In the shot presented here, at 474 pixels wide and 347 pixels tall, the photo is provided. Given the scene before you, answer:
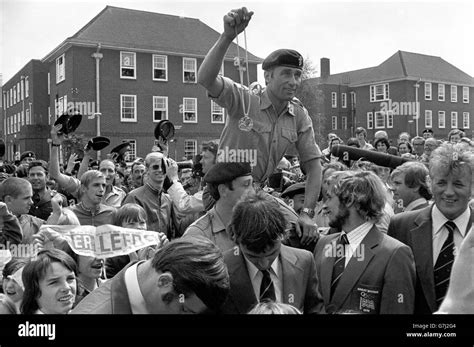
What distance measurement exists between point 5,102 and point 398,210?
8.55 feet

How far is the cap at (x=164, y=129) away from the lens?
109 inches

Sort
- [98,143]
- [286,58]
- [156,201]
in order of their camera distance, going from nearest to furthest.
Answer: [286,58]
[98,143]
[156,201]

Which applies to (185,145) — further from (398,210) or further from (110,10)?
(398,210)

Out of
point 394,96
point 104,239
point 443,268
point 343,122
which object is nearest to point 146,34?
point 104,239

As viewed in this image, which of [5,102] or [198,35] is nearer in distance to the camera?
[198,35]

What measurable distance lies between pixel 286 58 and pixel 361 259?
3.22ft

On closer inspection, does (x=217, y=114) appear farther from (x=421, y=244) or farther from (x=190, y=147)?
(x=421, y=244)

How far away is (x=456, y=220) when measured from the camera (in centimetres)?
221

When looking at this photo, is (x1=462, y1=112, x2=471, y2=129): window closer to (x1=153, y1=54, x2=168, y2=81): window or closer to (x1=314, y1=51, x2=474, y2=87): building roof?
(x1=314, y1=51, x2=474, y2=87): building roof

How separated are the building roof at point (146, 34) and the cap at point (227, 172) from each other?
0.51m

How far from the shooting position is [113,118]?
274 cm

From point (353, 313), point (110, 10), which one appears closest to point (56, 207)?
point (110, 10)

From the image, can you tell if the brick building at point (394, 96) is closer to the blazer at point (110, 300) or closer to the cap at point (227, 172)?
the cap at point (227, 172)

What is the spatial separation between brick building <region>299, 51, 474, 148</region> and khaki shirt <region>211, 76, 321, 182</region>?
13.6 inches
